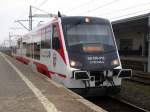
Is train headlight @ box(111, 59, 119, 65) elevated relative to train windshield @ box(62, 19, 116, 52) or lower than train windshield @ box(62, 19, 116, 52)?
lower

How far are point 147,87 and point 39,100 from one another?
8813 millimetres

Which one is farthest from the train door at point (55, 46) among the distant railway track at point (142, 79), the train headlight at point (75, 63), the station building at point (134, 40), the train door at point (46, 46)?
the station building at point (134, 40)

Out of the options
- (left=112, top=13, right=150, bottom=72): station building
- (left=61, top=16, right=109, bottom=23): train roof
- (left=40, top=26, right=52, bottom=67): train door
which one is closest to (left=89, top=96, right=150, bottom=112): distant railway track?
(left=40, top=26, right=52, bottom=67): train door

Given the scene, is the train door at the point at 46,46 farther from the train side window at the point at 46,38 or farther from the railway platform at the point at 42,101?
the railway platform at the point at 42,101

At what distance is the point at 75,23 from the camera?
Answer: 12812 millimetres

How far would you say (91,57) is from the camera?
472 inches

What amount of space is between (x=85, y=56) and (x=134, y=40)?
1238 inches

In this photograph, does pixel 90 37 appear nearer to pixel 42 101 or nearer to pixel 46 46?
pixel 46 46

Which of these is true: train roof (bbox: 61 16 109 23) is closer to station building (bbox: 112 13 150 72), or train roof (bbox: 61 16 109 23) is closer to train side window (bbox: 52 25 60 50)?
train side window (bbox: 52 25 60 50)

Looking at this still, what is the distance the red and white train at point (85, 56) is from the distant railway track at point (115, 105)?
496 mm

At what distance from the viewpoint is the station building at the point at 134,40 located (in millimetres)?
31678

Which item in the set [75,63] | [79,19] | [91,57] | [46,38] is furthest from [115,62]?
[46,38]

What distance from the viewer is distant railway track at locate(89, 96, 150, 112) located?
10.9 metres

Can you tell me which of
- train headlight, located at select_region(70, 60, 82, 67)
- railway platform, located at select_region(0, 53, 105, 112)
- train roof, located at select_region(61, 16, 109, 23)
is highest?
train roof, located at select_region(61, 16, 109, 23)
